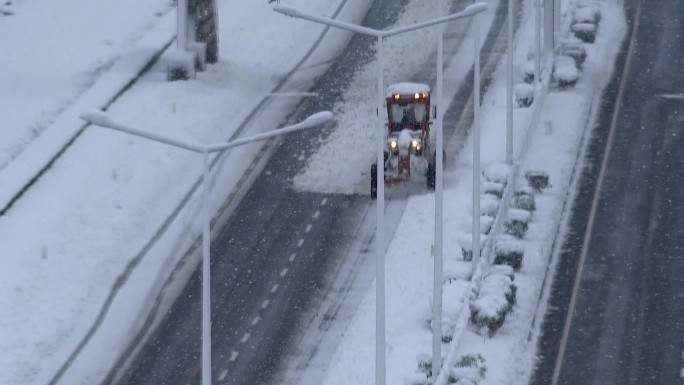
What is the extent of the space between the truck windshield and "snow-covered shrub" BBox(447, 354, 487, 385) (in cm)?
1402

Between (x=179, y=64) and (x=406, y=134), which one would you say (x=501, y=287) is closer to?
(x=406, y=134)

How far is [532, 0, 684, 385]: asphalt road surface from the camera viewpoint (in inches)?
1729

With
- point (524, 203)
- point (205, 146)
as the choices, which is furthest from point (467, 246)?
point (205, 146)

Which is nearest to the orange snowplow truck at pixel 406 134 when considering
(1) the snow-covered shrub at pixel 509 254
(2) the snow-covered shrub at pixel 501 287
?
(1) the snow-covered shrub at pixel 509 254

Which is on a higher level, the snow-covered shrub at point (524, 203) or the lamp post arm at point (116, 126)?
the lamp post arm at point (116, 126)

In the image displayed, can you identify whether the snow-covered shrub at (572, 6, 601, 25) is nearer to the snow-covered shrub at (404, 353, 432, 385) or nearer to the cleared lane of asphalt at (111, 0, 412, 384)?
the cleared lane of asphalt at (111, 0, 412, 384)

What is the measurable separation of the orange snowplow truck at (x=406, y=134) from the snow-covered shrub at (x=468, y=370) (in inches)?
513

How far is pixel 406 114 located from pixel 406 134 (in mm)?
973

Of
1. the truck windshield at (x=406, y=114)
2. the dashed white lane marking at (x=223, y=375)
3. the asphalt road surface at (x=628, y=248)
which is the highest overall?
the truck windshield at (x=406, y=114)

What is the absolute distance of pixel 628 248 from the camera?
51.5 meters

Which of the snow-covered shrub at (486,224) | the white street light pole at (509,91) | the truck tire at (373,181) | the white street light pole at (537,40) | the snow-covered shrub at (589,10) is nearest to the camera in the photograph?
the snow-covered shrub at (486,224)

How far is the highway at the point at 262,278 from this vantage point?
4428 centimetres

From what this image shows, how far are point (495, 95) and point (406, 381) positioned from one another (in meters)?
26.6

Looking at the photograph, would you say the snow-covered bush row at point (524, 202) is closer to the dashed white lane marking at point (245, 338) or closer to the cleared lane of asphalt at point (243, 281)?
the cleared lane of asphalt at point (243, 281)
